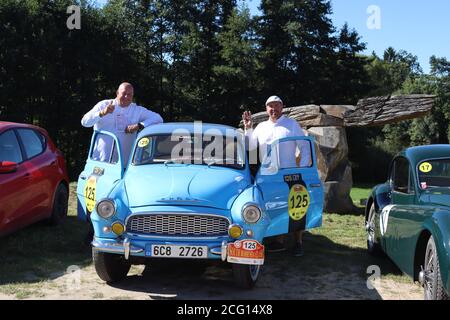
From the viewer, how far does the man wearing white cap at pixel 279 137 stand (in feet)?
21.7

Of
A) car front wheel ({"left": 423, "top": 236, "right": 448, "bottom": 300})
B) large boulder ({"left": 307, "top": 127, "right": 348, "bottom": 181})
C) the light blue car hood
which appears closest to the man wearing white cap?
the light blue car hood

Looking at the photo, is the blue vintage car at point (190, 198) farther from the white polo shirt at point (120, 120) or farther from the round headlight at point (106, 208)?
the white polo shirt at point (120, 120)

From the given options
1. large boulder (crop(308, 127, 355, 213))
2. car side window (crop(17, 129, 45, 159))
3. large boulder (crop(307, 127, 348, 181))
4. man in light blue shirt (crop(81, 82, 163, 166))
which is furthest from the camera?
large boulder (crop(307, 127, 348, 181))

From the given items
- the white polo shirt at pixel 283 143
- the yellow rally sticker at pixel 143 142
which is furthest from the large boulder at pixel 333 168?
the yellow rally sticker at pixel 143 142

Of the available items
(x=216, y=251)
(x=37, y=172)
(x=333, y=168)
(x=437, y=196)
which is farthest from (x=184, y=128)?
(x=333, y=168)

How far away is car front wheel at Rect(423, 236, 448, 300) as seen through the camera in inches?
173

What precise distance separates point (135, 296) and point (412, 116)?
8437 millimetres

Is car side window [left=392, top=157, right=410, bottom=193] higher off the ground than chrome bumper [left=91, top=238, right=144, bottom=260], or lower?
higher

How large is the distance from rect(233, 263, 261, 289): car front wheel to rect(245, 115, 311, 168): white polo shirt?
1617 millimetres

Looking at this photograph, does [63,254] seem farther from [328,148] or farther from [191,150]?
[328,148]

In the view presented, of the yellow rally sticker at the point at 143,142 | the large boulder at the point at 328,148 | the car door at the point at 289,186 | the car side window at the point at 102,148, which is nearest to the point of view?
the car door at the point at 289,186

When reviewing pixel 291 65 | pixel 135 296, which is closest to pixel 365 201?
pixel 135 296

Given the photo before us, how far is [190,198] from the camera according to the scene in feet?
16.6

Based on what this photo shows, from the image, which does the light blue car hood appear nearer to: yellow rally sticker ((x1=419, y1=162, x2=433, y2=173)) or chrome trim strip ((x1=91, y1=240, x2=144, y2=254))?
chrome trim strip ((x1=91, y1=240, x2=144, y2=254))
